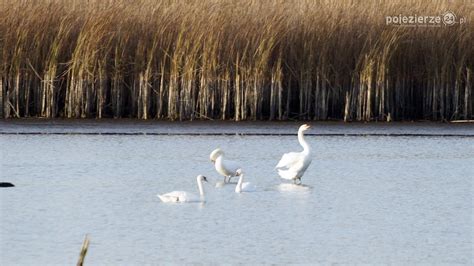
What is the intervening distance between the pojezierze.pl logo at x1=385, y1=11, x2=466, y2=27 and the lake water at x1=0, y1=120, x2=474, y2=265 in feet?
6.46

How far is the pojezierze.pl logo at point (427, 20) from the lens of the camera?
Answer: 58.0 feet

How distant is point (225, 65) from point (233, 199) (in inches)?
268

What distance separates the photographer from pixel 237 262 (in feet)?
24.7

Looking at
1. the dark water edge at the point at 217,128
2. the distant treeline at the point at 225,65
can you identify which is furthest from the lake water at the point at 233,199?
the distant treeline at the point at 225,65

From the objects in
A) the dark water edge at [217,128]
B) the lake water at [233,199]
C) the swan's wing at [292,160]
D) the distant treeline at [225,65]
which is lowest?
the lake water at [233,199]

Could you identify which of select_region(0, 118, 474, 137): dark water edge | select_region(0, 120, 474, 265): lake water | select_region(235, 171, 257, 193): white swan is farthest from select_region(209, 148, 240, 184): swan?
select_region(0, 118, 474, 137): dark water edge

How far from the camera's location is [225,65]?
17.1 metres

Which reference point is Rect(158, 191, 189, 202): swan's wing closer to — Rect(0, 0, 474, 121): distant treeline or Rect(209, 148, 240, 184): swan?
Rect(209, 148, 240, 184): swan

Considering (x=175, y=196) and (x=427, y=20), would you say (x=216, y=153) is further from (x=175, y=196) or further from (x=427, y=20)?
(x=427, y=20)

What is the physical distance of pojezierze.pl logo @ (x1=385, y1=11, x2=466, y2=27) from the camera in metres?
17.7

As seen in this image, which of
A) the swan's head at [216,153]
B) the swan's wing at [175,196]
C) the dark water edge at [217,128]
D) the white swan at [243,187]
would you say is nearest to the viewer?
the swan's wing at [175,196]

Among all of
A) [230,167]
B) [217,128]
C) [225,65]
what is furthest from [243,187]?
[225,65]

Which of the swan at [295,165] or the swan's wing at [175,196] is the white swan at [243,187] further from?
the swan's wing at [175,196]

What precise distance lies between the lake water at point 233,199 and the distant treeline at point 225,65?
81cm
